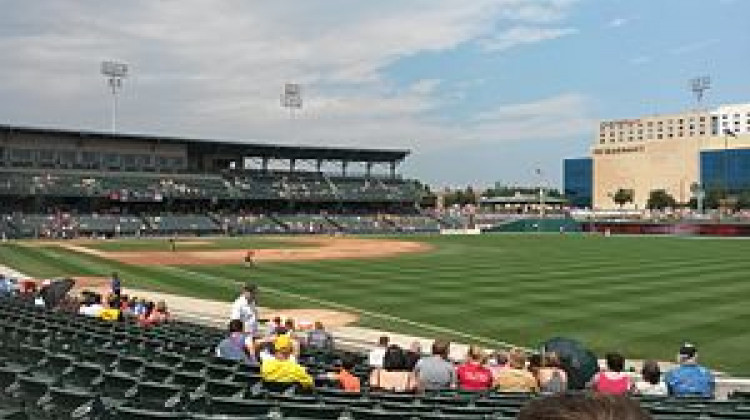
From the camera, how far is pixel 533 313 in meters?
27.0

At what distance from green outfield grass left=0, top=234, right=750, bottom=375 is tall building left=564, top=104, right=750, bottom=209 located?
362ft

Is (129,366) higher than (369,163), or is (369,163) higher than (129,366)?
(369,163)

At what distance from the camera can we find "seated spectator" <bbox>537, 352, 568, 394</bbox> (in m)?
10.5

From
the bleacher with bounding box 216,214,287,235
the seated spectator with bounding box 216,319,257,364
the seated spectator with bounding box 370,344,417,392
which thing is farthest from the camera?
the bleacher with bounding box 216,214,287,235

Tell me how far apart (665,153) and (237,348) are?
169m

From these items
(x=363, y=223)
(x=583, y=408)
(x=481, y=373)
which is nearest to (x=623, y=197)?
(x=363, y=223)

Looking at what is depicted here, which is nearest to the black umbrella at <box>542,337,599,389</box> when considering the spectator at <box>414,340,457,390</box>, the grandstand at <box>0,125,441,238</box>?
the spectator at <box>414,340,457,390</box>

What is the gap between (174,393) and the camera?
8.18 metres

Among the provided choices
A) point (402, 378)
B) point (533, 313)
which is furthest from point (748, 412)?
point (533, 313)

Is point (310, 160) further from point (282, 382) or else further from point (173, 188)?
point (282, 382)

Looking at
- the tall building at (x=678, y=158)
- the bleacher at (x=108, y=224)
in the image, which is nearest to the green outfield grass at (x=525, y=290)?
the bleacher at (x=108, y=224)

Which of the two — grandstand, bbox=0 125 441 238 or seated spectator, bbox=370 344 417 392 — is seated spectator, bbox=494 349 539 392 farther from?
grandstand, bbox=0 125 441 238

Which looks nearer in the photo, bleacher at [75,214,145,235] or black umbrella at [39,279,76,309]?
black umbrella at [39,279,76,309]

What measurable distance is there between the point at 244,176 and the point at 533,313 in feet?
275
